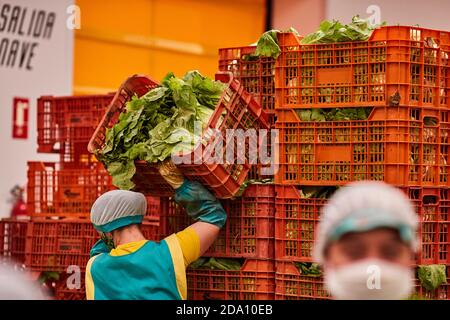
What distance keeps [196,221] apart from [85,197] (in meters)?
1.58

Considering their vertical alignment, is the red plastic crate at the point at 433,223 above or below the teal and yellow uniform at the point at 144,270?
above

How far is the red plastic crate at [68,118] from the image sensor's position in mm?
6516

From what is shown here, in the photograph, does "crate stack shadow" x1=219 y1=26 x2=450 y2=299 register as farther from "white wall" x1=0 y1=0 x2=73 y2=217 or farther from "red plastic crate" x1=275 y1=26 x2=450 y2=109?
"white wall" x1=0 y1=0 x2=73 y2=217

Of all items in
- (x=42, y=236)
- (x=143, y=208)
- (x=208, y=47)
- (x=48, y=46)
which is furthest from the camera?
(x=208, y=47)

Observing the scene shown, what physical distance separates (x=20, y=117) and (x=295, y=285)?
5.89 m

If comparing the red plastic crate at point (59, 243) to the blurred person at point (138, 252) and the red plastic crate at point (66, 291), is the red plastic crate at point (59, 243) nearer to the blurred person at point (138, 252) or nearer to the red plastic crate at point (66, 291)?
the red plastic crate at point (66, 291)

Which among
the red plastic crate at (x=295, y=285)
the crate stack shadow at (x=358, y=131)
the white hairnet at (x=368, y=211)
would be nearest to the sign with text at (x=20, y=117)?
the crate stack shadow at (x=358, y=131)

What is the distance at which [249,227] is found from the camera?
512cm

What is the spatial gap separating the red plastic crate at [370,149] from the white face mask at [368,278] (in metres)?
2.18
